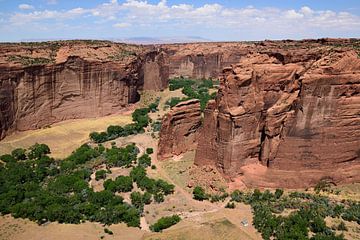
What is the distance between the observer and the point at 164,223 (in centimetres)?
2995

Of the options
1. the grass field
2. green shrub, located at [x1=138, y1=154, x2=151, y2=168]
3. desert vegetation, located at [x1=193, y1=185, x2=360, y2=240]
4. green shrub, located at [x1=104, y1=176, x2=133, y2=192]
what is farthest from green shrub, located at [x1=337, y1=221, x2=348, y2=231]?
the grass field

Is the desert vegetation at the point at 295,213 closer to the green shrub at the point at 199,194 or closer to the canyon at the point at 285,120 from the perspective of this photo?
the canyon at the point at 285,120

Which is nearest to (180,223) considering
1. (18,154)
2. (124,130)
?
(18,154)

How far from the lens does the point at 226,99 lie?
34.8 m

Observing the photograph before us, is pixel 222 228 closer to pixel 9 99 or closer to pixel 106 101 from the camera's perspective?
pixel 9 99

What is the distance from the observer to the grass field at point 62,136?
50694 mm

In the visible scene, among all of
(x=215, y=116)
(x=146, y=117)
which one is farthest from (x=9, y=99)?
(x=215, y=116)

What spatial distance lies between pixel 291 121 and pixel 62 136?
3405 centimetres

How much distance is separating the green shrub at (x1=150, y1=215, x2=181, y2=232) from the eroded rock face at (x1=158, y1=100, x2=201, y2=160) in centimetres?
1286

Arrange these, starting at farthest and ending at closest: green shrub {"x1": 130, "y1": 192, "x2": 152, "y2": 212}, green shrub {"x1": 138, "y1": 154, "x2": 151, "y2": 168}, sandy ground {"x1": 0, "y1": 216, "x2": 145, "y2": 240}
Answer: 1. green shrub {"x1": 138, "y1": 154, "x2": 151, "y2": 168}
2. green shrub {"x1": 130, "y1": 192, "x2": 152, "y2": 212}
3. sandy ground {"x1": 0, "y1": 216, "x2": 145, "y2": 240}

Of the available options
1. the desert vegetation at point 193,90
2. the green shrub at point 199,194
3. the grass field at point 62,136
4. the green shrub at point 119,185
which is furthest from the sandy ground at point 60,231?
the desert vegetation at point 193,90

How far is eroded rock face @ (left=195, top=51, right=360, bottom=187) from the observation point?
3359 cm

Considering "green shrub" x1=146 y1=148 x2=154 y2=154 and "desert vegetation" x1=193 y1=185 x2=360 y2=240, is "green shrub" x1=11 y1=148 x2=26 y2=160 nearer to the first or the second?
"green shrub" x1=146 y1=148 x2=154 y2=154

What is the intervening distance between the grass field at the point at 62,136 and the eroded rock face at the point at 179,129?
1406 cm
